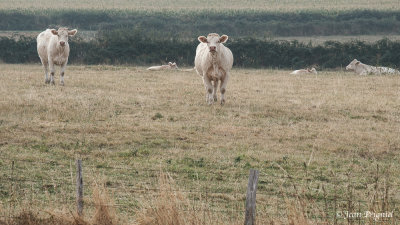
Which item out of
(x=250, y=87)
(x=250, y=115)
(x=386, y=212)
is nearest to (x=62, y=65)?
(x=250, y=87)

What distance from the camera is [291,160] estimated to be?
37.4 feet

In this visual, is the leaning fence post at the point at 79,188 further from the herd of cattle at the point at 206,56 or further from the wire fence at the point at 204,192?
the herd of cattle at the point at 206,56

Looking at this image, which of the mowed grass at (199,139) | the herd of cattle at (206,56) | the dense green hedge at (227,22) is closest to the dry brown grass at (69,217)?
the mowed grass at (199,139)

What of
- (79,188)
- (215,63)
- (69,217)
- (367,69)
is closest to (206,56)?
(215,63)

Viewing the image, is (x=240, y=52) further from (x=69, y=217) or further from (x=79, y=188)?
(x=79, y=188)

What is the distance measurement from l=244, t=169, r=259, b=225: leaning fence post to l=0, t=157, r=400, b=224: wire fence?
0.58m

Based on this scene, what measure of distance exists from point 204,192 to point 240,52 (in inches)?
1068

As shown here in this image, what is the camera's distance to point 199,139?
1305 cm

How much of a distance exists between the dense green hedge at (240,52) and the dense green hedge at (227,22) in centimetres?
1302

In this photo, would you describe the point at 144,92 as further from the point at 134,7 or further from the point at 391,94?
the point at 134,7

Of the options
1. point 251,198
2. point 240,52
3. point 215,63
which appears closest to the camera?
point 251,198

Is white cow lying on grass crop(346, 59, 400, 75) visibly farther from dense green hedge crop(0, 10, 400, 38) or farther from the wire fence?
the wire fence

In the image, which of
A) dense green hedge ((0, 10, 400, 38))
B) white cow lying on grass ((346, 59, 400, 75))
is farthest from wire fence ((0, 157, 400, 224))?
dense green hedge ((0, 10, 400, 38))

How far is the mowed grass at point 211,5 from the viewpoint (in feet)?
246
